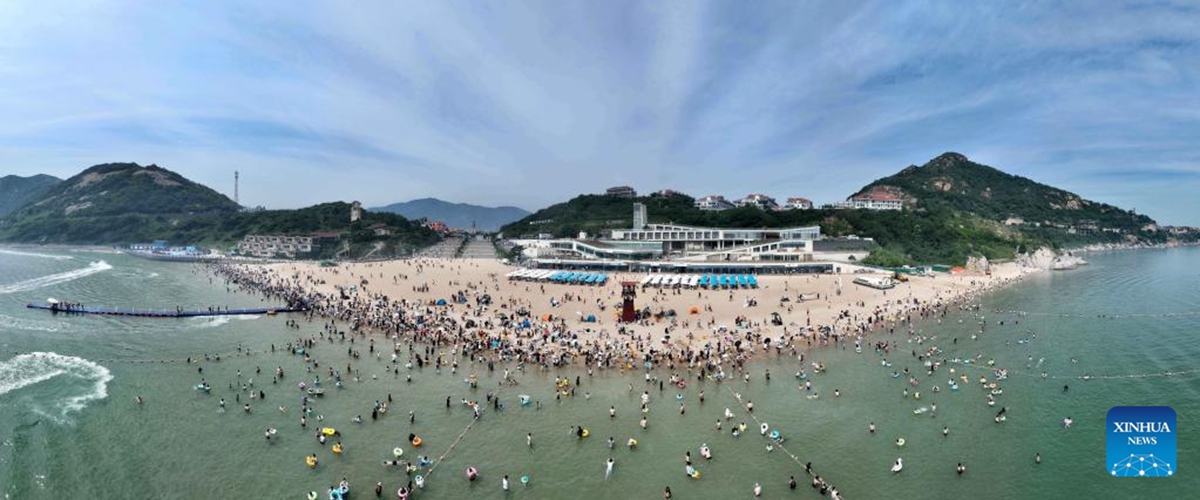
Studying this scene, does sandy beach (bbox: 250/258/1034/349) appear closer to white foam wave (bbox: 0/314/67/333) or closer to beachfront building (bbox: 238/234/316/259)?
white foam wave (bbox: 0/314/67/333)

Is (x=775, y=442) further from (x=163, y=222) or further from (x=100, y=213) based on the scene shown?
(x=100, y=213)

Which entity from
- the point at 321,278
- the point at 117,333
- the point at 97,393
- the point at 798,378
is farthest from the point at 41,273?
the point at 798,378

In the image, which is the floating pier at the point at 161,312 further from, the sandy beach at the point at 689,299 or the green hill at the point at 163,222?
the green hill at the point at 163,222

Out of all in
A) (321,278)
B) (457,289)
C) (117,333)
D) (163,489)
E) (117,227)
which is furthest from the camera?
(117,227)

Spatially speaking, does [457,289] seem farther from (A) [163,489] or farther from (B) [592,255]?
(A) [163,489]

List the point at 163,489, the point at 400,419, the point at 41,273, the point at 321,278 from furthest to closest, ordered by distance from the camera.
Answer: the point at 41,273, the point at 321,278, the point at 400,419, the point at 163,489

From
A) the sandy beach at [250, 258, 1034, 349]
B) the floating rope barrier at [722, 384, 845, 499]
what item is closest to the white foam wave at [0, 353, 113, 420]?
the sandy beach at [250, 258, 1034, 349]

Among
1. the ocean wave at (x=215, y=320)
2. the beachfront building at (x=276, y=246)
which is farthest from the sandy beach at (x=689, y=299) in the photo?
the beachfront building at (x=276, y=246)
